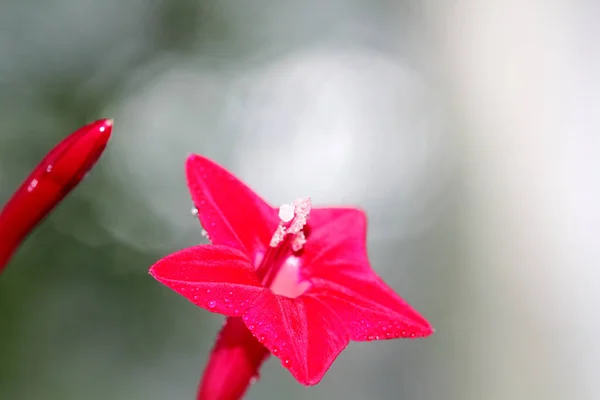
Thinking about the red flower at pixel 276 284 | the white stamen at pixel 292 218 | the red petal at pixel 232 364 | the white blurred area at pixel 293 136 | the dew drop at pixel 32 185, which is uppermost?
the white blurred area at pixel 293 136

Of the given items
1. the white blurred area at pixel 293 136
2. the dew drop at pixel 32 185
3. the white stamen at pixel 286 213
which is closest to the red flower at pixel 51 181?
the dew drop at pixel 32 185

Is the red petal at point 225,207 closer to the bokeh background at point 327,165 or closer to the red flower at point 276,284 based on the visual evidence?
the red flower at point 276,284

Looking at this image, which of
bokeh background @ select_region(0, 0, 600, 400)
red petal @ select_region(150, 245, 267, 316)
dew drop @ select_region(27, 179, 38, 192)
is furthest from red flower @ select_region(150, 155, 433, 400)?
bokeh background @ select_region(0, 0, 600, 400)

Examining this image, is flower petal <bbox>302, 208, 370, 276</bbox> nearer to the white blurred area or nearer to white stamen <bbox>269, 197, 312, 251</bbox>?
white stamen <bbox>269, 197, 312, 251</bbox>

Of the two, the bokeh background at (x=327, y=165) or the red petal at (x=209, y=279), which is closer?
the red petal at (x=209, y=279)

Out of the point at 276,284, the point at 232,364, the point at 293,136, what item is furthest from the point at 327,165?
the point at 232,364

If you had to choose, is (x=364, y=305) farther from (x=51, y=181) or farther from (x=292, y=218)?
(x=51, y=181)

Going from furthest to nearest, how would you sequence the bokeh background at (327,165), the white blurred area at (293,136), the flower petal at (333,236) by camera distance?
the white blurred area at (293,136)
the bokeh background at (327,165)
the flower petal at (333,236)

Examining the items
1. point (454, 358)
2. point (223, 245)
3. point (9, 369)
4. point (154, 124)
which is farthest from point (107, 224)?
point (223, 245)
